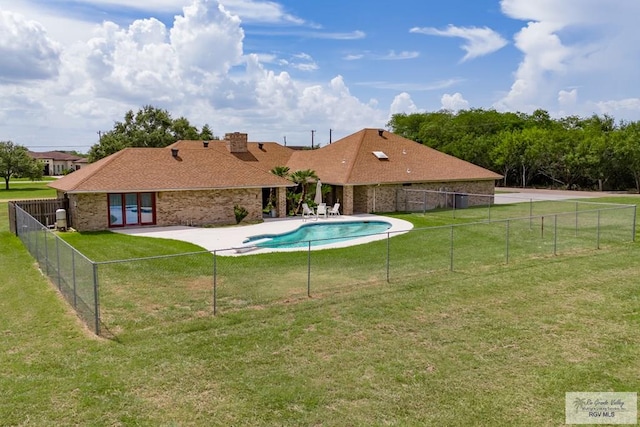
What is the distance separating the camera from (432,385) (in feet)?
25.1

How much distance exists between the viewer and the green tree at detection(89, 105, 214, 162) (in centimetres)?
5947

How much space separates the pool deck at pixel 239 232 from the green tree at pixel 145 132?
128 ft

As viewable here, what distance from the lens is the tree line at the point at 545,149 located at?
48.6 m

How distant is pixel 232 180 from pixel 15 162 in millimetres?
46388

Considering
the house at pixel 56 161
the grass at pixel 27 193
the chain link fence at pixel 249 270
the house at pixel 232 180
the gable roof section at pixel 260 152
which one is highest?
the house at pixel 56 161

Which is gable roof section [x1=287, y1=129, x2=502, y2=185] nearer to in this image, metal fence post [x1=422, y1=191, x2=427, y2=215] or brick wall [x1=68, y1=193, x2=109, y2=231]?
metal fence post [x1=422, y1=191, x2=427, y2=215]

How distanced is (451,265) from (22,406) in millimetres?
11559

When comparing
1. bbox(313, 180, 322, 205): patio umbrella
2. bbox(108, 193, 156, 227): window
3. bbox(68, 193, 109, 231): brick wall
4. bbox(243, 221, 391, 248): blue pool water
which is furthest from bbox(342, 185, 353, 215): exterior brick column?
bbox(68, 193, 109, 231): brick wall

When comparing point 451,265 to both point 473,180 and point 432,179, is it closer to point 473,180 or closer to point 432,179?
point 432,179

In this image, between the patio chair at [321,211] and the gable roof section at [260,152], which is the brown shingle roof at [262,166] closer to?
the gable roof section at [260,152]

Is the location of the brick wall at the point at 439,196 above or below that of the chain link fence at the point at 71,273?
above

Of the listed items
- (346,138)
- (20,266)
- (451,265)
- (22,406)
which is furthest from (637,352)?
(346,138)

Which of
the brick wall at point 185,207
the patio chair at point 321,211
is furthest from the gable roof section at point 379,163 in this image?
the brick wall at point 185,207

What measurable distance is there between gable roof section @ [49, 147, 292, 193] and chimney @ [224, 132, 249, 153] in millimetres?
7413
